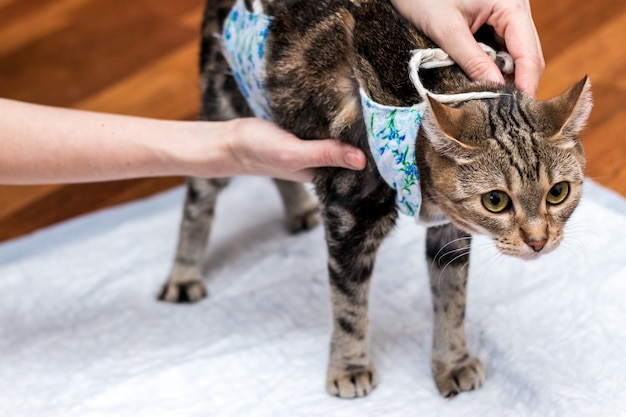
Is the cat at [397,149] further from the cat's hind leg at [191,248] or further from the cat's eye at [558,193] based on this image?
the cat's hind leg at [191,248]

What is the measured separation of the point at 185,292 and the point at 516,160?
873 mm

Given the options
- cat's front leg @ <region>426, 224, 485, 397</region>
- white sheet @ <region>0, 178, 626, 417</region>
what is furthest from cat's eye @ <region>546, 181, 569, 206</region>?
white sheet @ <region>0, 178, 626, 417</region>

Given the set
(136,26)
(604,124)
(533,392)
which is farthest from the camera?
(136,26)

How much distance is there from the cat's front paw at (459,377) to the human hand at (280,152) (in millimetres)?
408

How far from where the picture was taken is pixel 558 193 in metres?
1.11

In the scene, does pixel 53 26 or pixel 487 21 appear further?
pixel 53 26

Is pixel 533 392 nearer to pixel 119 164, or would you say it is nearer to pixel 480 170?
pixel 480 170

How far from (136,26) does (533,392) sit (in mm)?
1838

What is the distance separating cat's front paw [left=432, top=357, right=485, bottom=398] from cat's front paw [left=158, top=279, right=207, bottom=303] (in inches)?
21.5

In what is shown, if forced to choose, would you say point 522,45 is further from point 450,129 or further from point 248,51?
point 248,51

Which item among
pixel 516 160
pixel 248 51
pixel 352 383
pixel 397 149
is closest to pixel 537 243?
pixel 516 160

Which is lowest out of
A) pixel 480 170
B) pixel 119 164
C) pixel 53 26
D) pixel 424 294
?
pixel 53 26

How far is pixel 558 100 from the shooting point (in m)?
1.09

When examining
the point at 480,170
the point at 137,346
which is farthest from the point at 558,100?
the point at 137,346
